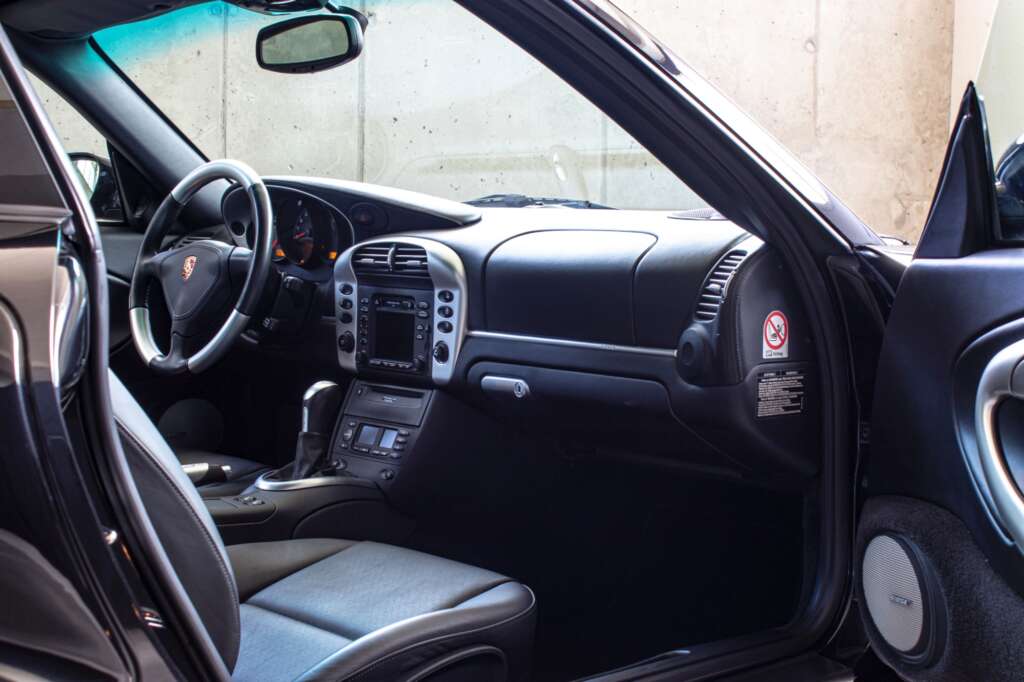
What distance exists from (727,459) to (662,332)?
26 centimetres

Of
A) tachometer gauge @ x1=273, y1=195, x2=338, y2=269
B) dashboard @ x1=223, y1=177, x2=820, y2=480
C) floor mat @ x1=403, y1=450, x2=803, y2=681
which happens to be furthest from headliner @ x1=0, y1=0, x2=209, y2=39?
floor mat @ x1=403, y1=450, x2=803, y2=681

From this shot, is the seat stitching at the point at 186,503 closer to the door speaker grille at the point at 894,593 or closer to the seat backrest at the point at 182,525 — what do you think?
the seat backrest at the point at 182,525

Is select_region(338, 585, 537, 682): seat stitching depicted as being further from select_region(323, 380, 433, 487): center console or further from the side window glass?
the side window glass

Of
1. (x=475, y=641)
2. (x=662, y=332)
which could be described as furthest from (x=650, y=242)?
(x=475, y=641)

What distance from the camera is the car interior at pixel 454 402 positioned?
1.71 meters

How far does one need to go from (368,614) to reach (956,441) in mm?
833

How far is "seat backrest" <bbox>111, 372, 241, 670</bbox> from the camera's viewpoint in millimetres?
912

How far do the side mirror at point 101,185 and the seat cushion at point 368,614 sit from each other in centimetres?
128

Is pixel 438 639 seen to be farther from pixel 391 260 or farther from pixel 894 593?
pixel 391 260

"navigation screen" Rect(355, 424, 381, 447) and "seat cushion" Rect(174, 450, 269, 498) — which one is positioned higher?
"navigation screen" Rect(355, 424, 381, 447)

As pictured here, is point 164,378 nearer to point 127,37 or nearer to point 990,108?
point 127,37

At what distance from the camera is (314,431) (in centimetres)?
239

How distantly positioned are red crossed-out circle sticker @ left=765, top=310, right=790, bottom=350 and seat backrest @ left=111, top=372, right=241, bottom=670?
3.27ft

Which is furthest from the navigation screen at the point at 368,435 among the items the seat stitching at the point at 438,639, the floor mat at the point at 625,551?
the seat stitching at the point at 438,639
